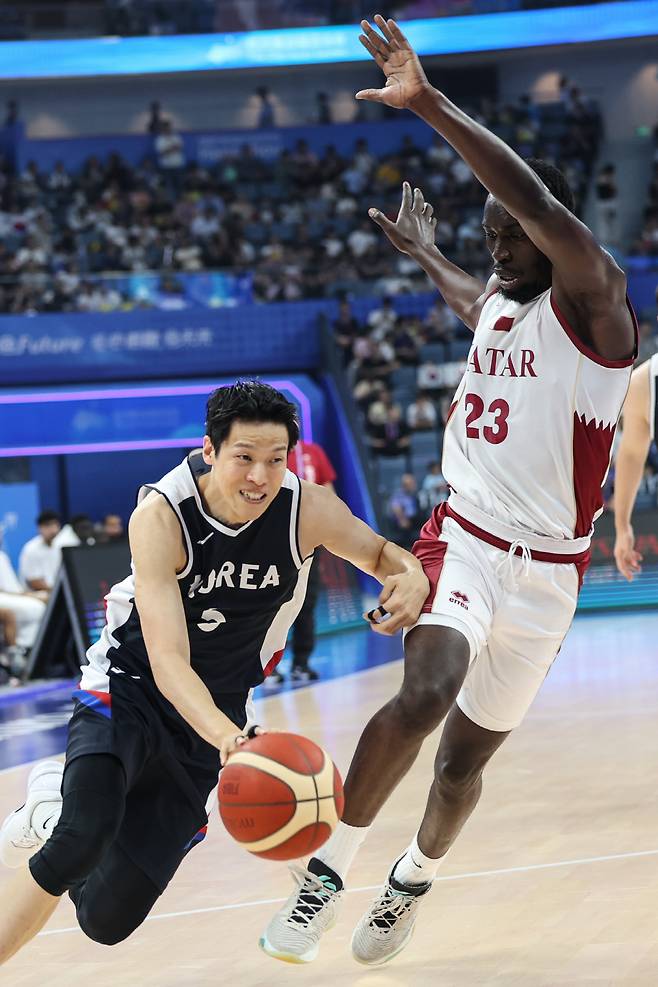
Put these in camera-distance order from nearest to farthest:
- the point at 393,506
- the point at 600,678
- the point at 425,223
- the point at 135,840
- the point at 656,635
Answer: the point at 135,840 < the point at 425,223 < the point at 600,678 < the point at 656,635 < the point at 393,506

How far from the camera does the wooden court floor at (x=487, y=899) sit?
405 cm

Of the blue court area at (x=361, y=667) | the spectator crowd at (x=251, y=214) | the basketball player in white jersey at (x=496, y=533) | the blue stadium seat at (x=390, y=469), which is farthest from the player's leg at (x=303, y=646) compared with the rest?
→ the spectator crowd at (x=251, y=214)

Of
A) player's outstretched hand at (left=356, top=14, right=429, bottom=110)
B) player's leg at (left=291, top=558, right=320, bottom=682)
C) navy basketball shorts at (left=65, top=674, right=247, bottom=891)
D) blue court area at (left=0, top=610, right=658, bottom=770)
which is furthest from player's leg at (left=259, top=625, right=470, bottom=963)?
player's leg at (left=291, top=558, right=320, bottom=682)

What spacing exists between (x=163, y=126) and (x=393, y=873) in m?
25.1

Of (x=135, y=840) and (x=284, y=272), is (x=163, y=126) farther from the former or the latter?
(x=135, y=840)

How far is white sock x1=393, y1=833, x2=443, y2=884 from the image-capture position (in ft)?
13.8

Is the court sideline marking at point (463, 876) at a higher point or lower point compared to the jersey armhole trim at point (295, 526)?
lower

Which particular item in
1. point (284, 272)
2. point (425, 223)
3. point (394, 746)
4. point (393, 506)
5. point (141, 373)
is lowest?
point (393, 506)

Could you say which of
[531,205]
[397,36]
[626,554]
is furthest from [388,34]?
[626,554]

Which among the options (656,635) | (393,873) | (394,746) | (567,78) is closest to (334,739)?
(393,873)

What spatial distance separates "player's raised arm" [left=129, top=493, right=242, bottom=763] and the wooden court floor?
0.76m

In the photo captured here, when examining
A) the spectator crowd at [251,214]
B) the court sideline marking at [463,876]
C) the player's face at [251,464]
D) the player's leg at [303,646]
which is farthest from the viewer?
the spectator crowd at [251,214]

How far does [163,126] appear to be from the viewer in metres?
27.5

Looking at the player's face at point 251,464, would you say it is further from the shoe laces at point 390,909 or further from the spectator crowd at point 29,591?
the spectator crowd at point 29,591
